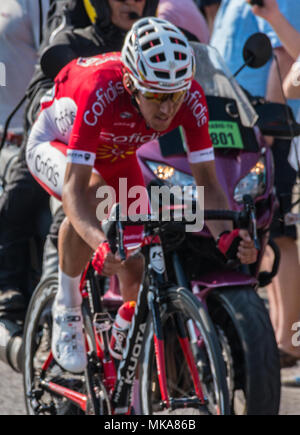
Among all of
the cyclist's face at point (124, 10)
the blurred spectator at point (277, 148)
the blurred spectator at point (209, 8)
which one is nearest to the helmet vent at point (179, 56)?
the cyclist's face at point (124, 10)

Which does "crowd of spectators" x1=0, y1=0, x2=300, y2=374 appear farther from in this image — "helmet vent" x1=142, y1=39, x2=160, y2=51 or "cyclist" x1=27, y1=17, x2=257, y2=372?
"helmet vent" x1=142, y1=39, x2=160, y2=51

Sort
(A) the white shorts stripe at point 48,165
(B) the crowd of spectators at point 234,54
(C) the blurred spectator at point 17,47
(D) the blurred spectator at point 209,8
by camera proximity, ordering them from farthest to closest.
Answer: (D) the blurred spectator at point 209,8 → (C) the blurred spectator at point 17,47 → (B) the crowd of spectators at point 234,54 → (A) the white shorts stripe at point 48,165

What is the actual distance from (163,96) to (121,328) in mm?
1066

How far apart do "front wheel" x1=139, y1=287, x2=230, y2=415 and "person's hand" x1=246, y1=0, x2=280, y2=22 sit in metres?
1.95

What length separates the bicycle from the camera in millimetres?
3982

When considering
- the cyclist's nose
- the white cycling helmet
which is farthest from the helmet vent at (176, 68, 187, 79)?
the cyclist's nose

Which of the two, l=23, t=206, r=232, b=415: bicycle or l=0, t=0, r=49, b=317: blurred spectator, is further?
l=0, t=0, r=49, b=317: blurred spectator

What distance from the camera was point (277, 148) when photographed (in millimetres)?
6398

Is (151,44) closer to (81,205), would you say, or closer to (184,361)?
(81,205)

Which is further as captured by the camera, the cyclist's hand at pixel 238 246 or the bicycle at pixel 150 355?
the cyclist's hand at pixel 238 246

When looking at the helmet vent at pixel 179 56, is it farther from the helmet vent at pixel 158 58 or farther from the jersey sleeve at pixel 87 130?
the jersey sleeve at pixel 87 130

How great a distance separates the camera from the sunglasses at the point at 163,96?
4250mm

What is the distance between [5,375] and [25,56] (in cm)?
218

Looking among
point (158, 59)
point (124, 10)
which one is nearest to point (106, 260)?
point (158, 59)
